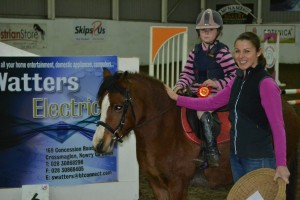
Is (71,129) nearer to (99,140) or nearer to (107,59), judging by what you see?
(107,59)

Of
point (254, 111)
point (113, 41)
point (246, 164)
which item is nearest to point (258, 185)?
point (246, 164)

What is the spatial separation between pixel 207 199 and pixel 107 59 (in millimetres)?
1774

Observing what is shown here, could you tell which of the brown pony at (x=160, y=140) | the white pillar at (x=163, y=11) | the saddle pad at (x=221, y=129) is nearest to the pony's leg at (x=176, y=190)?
the brown pony at (x=160, y=140)

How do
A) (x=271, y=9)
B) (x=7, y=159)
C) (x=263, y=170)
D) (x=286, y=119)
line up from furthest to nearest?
(x=271, y=9) < (x=7, y=159) < (x=286, y=119) < (x=263, y=170)

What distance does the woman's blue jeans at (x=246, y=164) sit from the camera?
256 centimetres

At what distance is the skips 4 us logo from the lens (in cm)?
1838

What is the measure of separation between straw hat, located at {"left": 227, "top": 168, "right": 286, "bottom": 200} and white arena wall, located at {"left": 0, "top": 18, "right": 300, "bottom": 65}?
1520 cm

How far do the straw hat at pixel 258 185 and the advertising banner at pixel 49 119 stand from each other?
6.75ft

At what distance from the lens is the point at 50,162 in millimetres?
4188

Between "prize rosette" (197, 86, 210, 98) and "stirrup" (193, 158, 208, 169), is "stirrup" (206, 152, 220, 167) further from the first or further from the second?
"prize rosette" (197, 86, 210, 98)

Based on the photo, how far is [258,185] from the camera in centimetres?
249

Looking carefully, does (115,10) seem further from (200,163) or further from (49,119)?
(200,163)

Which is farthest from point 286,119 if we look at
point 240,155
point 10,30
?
point 10,30

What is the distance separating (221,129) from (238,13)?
829 inches
